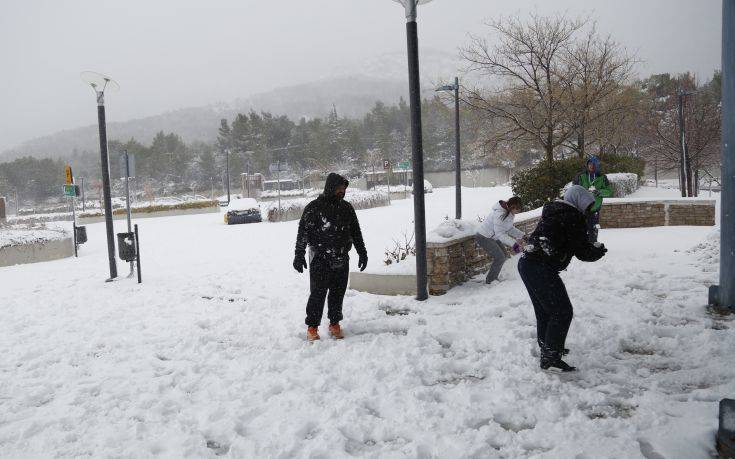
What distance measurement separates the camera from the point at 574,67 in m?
21.1

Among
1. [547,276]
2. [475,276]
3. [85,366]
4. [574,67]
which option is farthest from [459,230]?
[574,67]

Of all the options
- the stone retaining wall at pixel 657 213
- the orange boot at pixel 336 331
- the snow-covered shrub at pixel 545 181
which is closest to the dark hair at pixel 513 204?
the orange boot at pixel 336 331

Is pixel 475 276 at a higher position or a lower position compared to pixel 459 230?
lower

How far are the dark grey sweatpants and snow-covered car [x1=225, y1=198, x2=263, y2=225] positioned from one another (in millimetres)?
18266

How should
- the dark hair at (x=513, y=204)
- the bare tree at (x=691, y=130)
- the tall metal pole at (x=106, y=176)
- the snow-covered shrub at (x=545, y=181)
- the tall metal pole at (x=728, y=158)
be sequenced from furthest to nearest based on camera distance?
1. the bare tree at (x=691, y=130)
2. the snow-covered shrub at (x=545, y=181)
3. the tall metal pole at (x=106, y=176)
4. the dark hair at (x=513, y=204)
5. the tall metal pole at (x=728, y=158)

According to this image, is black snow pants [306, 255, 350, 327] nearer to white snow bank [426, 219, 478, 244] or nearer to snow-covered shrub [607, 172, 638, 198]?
white snow bank [426, 219, 478, 244]

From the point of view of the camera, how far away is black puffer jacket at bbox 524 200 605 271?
157 inches

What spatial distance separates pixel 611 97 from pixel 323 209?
66.9 feet

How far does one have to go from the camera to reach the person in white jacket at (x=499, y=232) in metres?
6.95

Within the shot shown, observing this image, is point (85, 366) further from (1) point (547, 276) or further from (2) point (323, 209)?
(1) point (547, 276)

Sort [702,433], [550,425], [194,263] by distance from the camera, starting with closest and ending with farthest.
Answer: [702,433]
[550,425]
[194,263]

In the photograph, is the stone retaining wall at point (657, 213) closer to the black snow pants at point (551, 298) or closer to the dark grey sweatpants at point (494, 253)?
the dark grey sweatpants at point (494, 253)

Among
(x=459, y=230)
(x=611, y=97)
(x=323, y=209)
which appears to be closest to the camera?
(x=323, y=209)

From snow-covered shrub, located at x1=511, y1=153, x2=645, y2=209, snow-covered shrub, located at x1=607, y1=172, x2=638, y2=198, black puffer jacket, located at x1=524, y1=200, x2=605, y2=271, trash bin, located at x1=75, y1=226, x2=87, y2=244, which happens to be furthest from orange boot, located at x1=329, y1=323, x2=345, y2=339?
snow-covered shrub, located at x1=607, y1=172, x2=638, y2=198
